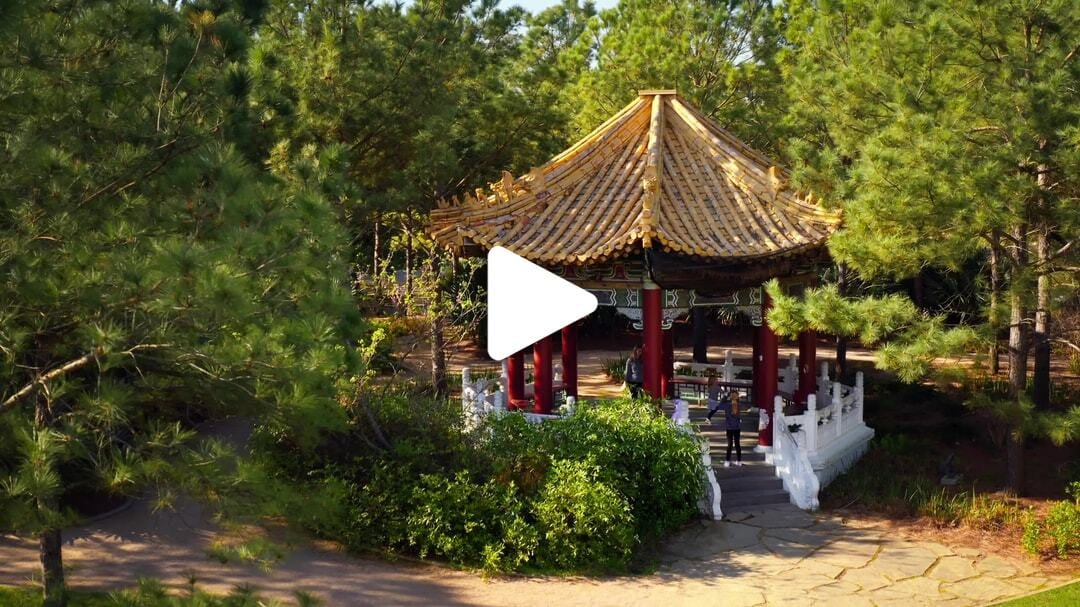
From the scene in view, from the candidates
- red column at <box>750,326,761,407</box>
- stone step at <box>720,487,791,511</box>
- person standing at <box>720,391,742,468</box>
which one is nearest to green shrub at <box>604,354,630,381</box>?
red column at <box>750,326,761,407</box>

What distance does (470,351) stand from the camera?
88.7 ft

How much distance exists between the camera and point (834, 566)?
36.5ft

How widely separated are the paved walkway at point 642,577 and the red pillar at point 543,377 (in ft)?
11.1

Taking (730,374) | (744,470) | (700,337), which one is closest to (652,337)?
(744,470)

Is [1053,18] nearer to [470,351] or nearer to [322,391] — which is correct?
[322,391]

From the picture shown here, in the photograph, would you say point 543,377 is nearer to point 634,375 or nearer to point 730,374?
point 634,375

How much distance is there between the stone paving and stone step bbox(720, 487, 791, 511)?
0.42 m

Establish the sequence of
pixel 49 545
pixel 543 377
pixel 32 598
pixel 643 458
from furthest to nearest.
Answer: pixel 543 377 → pixel 643 458 → pixel 32 598 → pixel 49 545

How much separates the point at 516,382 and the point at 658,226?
13.6ft

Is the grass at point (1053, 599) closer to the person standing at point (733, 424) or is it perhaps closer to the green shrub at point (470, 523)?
the person standing at point (733, 424)

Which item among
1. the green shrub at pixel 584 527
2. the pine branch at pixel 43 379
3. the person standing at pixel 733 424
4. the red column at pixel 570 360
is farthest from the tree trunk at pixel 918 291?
the pine branch at pixel 43 379

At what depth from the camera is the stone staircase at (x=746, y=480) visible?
1313 centimetres

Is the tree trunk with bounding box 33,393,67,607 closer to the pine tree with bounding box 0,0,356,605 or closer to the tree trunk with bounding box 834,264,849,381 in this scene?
the pine tree with bounding box 0,0,356,605

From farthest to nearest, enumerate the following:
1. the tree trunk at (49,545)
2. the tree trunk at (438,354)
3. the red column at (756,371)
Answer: the tree trunk at (438,354) → the red column at (756,371) → the tree trunk at (49,545)
